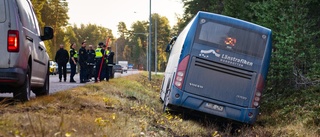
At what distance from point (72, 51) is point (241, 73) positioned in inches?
460

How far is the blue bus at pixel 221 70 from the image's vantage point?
13070 mm

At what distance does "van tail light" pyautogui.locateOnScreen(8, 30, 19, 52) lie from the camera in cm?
876

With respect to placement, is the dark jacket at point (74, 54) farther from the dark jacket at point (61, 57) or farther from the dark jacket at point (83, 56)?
the dark jacket at point (61, 57)

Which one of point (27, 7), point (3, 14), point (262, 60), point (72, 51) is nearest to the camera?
point (3, 14)

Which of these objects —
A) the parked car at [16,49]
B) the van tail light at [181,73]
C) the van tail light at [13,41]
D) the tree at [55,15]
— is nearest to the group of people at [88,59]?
the van tail light at [181,73]

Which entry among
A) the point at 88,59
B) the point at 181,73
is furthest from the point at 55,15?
the point at 181,73

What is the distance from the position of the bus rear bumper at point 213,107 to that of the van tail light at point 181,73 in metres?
0.16

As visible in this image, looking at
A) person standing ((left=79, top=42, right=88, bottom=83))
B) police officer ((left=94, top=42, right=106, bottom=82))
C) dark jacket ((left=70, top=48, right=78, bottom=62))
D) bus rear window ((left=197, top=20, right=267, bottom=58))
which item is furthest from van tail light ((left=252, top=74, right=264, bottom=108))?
dark jacket ((left=70, top=48, right=78, bottom=62))

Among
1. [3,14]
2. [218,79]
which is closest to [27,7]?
[3,14]

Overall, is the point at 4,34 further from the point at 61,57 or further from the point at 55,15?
the point at 55,15

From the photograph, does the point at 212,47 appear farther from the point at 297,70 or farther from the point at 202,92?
the point at 297,70

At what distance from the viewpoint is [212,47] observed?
42.9ft

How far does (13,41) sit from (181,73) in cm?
525

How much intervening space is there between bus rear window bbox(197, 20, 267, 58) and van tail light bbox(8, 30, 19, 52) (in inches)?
211
